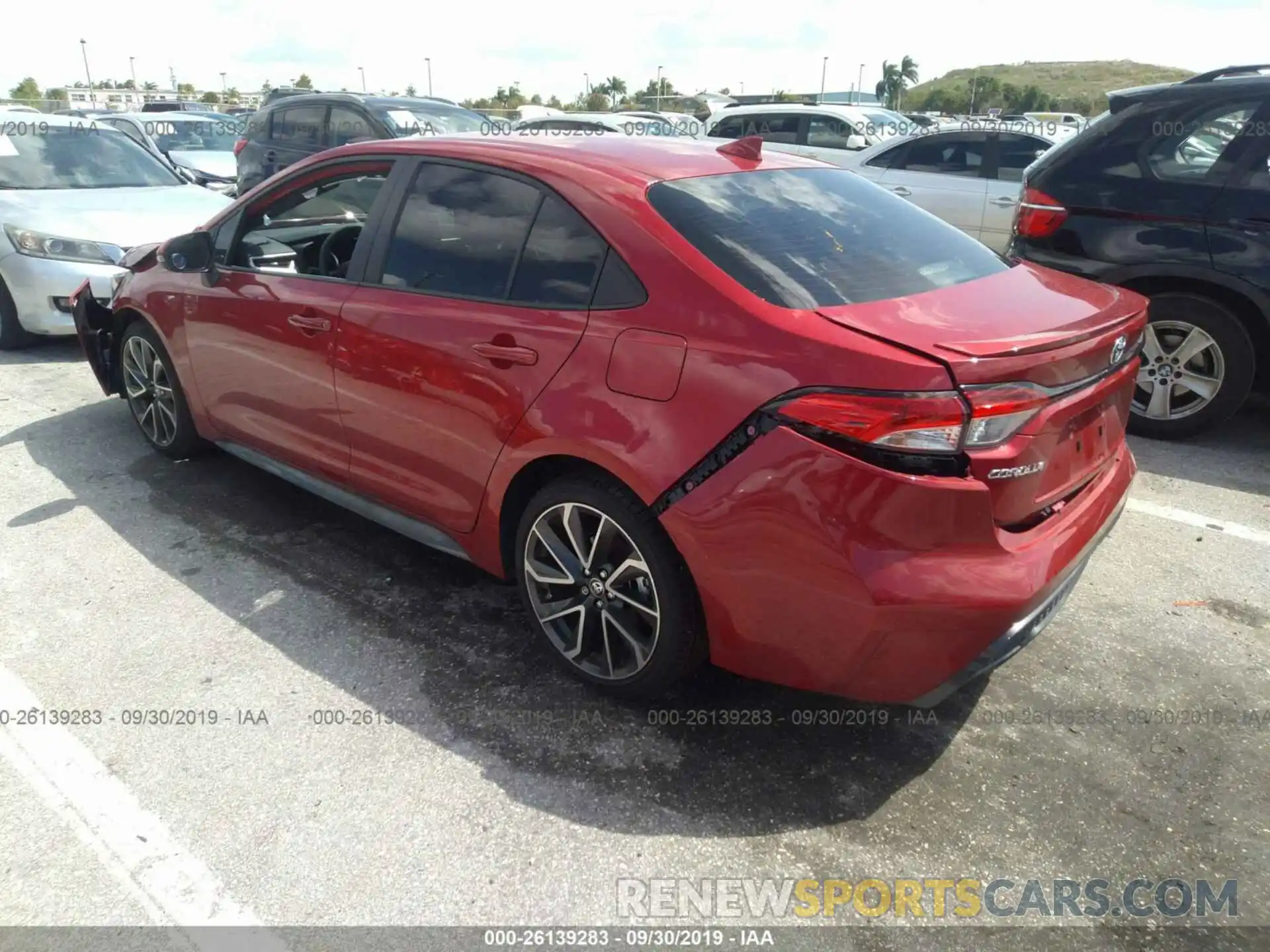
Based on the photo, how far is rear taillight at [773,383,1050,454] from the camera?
2.21 m

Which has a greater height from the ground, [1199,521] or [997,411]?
[997,411]

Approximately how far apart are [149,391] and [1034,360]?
430 centimetres

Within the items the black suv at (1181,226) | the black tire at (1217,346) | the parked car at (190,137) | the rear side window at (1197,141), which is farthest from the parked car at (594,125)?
the black tire at (1217,346)

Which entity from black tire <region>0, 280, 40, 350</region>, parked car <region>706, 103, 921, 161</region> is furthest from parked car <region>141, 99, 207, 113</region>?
black tire <region>0, 280, 40, 350</region>

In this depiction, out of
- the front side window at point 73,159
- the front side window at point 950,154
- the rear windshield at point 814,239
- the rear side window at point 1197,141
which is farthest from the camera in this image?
the front side window at point 950,154

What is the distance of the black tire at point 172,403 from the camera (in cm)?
463

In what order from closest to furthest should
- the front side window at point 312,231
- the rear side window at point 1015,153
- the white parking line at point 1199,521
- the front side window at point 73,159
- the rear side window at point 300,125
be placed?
1. the front side window at point 312,231
2. the white parking line at point 1199,521
3. the front side window at point 73,159
4. the rear side window at point 1015,153
5. the rear side window at point 300,125

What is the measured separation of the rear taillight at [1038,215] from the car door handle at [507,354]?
12.2 ft

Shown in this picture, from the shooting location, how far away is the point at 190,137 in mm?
16141

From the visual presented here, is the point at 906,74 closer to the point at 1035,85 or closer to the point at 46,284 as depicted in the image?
the point at 1035,85

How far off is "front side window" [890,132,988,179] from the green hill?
55.4 meters

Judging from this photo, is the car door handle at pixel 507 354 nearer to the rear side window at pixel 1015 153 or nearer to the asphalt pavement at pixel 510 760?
the asphalt pavement at pixel 510 760

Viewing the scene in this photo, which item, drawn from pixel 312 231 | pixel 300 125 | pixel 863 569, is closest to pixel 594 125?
pixel 300 125

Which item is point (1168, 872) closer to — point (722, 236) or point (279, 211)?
point (722, 236)
